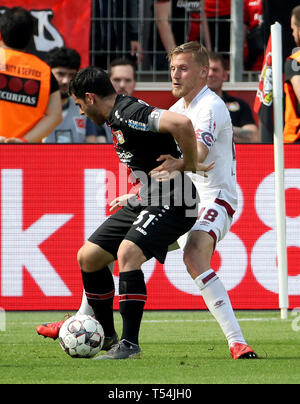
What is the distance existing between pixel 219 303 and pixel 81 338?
0.97 metres

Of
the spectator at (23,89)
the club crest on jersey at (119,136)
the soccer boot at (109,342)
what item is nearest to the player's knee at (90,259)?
the soccer boot at (109,342)

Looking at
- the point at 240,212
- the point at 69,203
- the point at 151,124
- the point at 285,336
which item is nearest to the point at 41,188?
the point at 69,203

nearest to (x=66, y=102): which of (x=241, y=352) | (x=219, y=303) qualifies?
(x=219, y=303)

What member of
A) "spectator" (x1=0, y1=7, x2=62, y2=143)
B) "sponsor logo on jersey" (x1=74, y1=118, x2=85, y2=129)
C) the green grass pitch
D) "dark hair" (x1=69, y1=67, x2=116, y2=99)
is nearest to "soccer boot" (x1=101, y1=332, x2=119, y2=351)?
the green grass pitch

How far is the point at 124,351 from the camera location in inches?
272

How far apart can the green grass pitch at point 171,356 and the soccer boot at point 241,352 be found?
0.07 meters

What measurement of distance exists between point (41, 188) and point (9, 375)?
14.5 ft

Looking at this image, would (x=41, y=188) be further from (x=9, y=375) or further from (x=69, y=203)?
(x=9, y=375)

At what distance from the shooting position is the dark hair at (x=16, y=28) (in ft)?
34.7

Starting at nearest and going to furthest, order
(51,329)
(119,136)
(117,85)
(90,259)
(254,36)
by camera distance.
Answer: (119,136) → (90,259) → (51,329) → (117,85) → (254,36)

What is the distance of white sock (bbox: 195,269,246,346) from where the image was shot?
7.02 meters

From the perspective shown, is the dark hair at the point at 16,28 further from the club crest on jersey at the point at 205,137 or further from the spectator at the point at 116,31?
the club crest on jersey at the point at 205,137

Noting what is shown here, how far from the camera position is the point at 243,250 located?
33.5ft

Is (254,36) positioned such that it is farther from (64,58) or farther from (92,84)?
(92,84)
